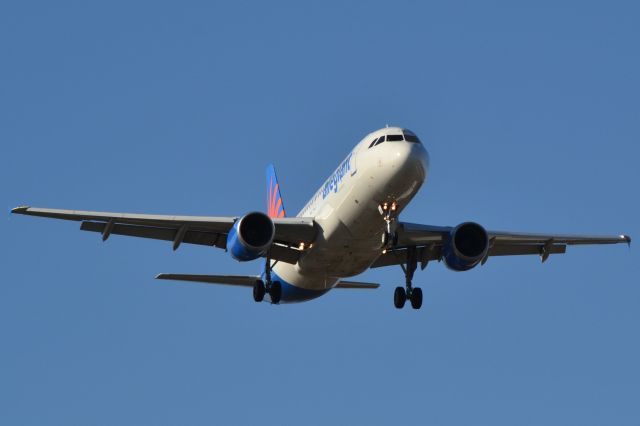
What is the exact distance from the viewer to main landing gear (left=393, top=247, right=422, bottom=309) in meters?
42.9

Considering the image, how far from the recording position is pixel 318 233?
3922 centimetres

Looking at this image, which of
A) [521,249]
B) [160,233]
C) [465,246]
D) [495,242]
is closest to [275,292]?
[160,233]

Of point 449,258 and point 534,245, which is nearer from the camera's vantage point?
point 449,258

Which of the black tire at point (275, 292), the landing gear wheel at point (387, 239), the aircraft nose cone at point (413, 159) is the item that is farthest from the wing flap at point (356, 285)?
the aircraft nose cone at point (413, 159)

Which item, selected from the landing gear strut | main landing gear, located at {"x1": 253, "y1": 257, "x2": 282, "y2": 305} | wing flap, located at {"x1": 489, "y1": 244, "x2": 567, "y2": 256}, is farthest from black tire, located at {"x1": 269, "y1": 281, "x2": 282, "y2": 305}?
wing flap, located at {"x1": 489, "y1": 244, "x2": 567, "y2": 256}

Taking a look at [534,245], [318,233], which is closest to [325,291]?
[318,233]

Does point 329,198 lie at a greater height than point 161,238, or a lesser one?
greater

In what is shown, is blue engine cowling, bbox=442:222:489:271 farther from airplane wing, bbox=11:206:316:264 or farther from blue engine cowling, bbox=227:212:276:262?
blue engine cowling, bbox=227:212:276:262

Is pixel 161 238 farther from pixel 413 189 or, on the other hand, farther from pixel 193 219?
pixel 413 189

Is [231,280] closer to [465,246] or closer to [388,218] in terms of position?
[465,246]

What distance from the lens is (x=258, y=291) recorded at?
42.6m

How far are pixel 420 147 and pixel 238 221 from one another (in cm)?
648

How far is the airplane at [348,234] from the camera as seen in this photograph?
36719 millimetres

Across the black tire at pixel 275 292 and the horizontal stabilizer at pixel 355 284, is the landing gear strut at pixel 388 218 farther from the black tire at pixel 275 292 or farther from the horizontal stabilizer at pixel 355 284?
the horizontal stabilizer at pixel 355 284
